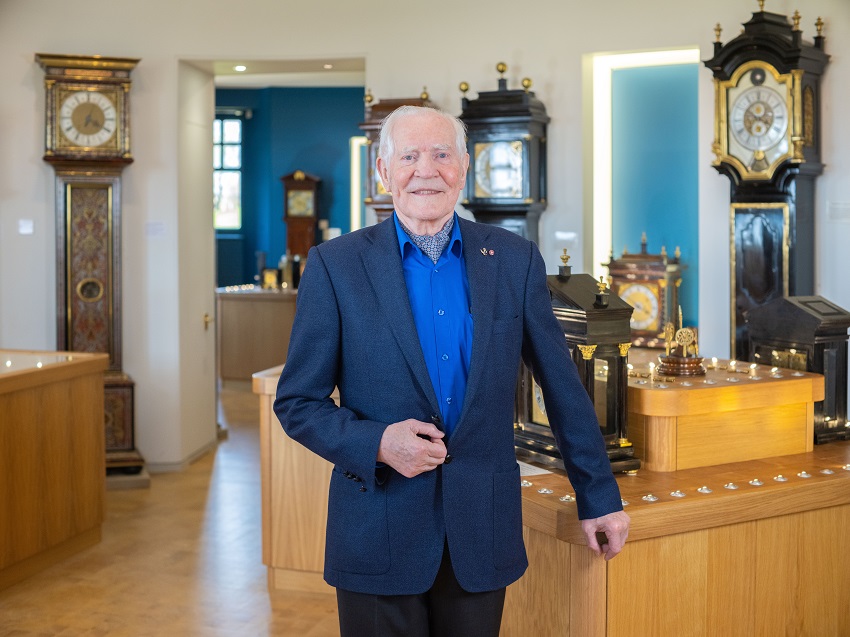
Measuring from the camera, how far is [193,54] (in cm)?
727

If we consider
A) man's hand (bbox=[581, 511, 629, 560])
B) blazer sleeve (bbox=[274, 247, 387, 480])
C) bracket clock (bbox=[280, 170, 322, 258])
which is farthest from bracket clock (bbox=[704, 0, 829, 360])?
bracket clock (bbox=[280, 170, 322, 258])

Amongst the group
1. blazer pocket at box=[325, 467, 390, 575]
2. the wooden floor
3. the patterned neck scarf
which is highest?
the patterned neck scarf

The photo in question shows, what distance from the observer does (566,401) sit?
2244 millimetres

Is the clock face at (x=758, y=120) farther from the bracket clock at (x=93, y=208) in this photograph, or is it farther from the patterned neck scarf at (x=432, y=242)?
the patterned neck scarf at (x=432, y=242)

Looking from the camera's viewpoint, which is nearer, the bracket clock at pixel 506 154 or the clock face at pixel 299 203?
the bracket clock at pixel 506 154

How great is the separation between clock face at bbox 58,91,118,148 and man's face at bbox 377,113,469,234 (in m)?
5.36

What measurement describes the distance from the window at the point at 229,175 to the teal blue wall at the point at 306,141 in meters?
0.52

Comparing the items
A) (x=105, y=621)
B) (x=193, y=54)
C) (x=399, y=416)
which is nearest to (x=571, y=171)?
(x=193, y=54)

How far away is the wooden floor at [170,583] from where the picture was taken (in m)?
4.45

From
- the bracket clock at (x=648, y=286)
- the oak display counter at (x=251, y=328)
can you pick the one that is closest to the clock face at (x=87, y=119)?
the bracket clock at (x=648, y=286)

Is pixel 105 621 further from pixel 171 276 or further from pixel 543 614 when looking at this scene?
pixel 171 276

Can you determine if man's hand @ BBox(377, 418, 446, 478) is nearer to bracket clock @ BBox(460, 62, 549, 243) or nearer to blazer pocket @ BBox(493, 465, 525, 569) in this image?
blazer pocket @ BBox(493, 465, 525, 569)

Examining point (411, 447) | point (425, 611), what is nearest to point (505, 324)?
point (411, 447)

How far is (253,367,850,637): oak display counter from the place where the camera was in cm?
282
